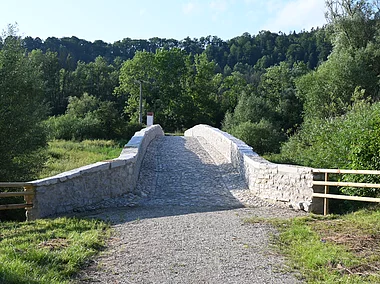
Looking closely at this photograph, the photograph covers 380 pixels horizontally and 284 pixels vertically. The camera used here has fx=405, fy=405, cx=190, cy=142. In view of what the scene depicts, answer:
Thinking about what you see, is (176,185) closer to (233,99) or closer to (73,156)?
(73,156)

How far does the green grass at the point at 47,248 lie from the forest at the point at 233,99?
19.9 feet

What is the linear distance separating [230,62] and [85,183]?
9588 centimetres

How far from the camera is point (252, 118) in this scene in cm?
3878

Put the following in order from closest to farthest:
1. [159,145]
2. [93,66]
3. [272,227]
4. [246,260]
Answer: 1. [246,260]
2. [272,227]
3. [159,145]
4. [93,66]

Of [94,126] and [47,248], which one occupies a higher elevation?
[94,126]

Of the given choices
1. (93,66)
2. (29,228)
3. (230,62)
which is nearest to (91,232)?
(29,228)

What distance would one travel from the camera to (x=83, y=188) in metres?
9.08

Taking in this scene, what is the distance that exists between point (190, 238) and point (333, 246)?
7.08ft

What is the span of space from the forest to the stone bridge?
1.75 m

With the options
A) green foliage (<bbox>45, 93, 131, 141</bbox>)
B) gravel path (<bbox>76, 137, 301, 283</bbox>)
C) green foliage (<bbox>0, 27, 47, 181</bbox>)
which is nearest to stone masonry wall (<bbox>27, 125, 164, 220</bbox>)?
gravel path (<bbox>76, 137, 301, 283</bbox>)

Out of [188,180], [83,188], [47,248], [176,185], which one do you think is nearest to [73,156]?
[188,180]

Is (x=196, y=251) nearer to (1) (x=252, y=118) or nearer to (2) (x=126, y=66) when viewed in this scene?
(1) (x=252, y=118)

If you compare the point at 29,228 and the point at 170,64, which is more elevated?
the point at 170,64

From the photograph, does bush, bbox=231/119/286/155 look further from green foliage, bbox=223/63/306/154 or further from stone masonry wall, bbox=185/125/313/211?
stone masonry wall, bbox=185/125/313/211
